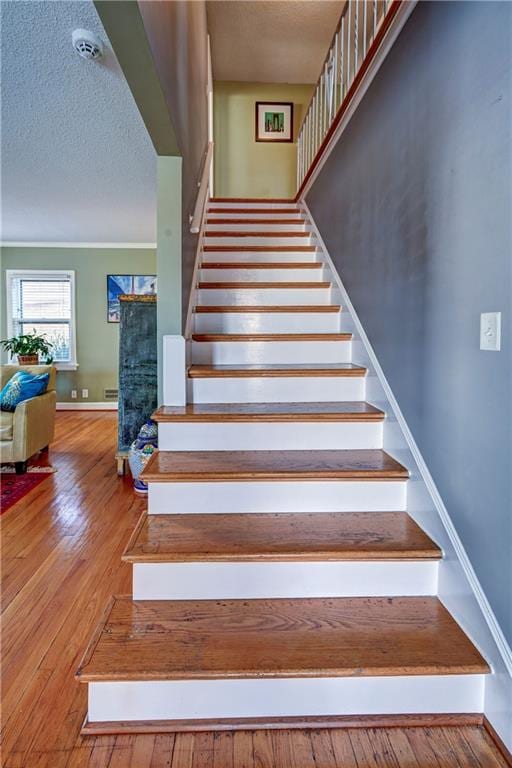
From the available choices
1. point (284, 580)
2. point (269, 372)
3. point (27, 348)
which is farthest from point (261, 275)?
point (27, 348)

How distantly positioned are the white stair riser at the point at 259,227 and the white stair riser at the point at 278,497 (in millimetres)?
2743

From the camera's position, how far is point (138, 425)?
337cm

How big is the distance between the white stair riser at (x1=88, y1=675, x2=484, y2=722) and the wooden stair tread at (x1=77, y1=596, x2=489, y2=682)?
0.15ft

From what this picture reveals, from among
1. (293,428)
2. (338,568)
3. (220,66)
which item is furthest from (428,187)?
(220,66)

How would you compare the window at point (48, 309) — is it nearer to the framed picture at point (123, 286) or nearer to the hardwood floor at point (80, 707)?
the framed picture at point (123, 286)

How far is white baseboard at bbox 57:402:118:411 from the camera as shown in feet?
20.7

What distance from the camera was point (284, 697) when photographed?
1.20 m

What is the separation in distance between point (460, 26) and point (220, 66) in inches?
181

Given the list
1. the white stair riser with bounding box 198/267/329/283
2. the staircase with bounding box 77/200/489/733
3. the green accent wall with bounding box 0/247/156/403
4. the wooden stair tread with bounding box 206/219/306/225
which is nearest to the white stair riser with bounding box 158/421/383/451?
the staircase with bounding box 77/200/489/733

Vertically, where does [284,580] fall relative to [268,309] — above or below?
below

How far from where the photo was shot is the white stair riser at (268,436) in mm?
1903

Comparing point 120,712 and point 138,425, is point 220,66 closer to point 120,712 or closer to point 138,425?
point 138,425

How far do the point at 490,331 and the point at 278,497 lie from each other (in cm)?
95

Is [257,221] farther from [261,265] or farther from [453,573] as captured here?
[453,573]
